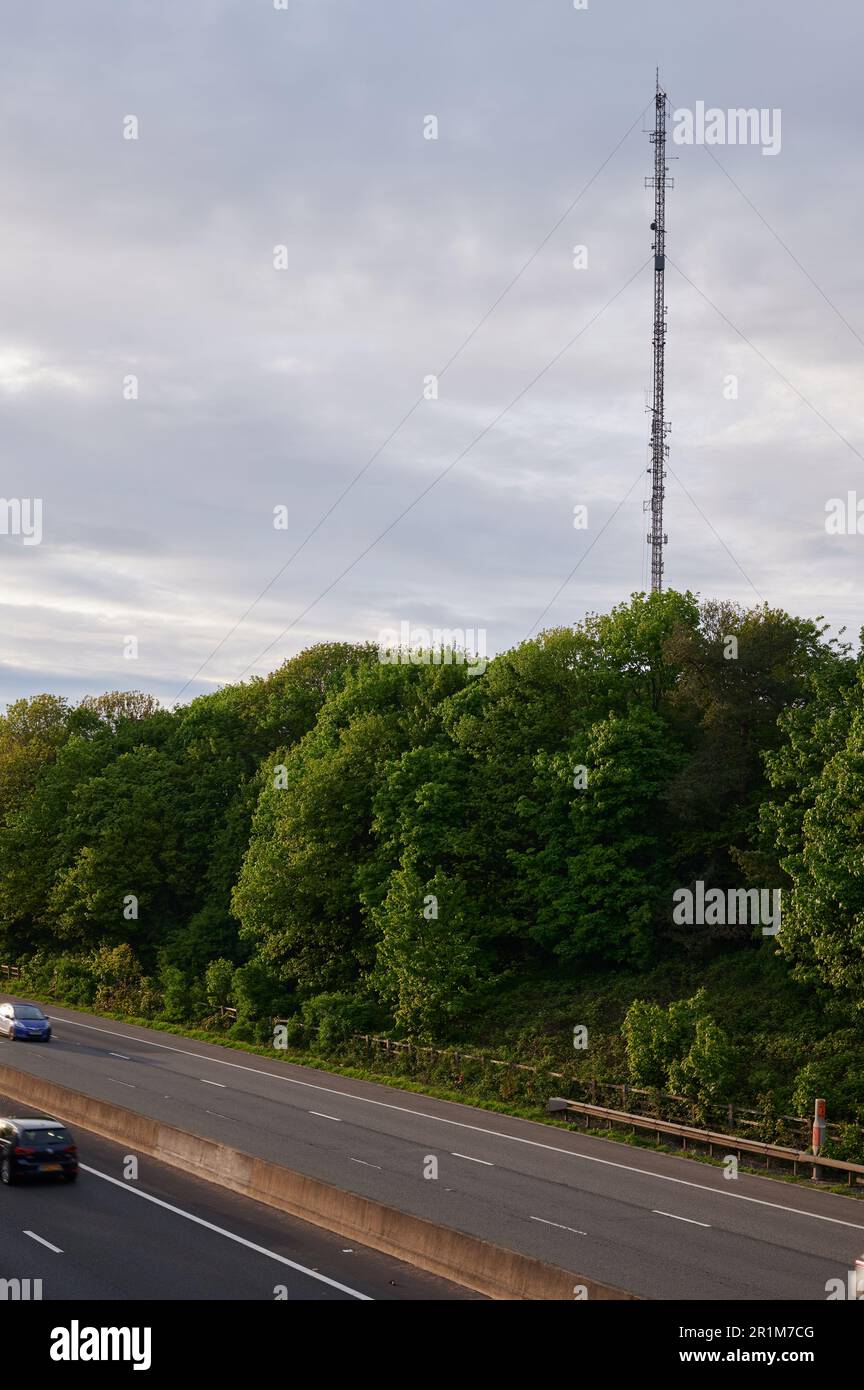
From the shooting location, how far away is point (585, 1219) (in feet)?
77.0

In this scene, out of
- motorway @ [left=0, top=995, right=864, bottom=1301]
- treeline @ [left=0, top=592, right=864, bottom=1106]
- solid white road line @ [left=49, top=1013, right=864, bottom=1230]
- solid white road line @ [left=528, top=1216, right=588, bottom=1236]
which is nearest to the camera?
motorway @ [left=0, top=995, right=864, bottom=1301]

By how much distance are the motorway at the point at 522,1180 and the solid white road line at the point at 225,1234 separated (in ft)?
11.7

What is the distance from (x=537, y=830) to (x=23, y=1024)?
22294 millimetres

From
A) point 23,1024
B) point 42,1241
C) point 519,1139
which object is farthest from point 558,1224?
point 23,1024

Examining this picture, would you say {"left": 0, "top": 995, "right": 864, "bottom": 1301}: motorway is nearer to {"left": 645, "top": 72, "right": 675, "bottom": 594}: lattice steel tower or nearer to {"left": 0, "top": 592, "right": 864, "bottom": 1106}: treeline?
{"left": 0, "top": 592, "right": 864, "bottom": 1106}: treeline

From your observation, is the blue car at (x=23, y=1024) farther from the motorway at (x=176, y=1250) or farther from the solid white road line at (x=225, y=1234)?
the motorway at (x=176, y=1250)

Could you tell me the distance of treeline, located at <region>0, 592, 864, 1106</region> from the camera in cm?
3850

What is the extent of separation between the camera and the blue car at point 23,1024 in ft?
157

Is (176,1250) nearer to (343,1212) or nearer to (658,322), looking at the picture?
(343,1212)

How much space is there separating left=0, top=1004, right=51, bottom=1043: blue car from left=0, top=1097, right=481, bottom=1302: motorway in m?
24.0

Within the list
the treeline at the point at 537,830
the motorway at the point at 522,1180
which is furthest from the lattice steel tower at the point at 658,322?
the motorway at the point at 522,1180

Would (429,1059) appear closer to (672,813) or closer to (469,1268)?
(672,813)

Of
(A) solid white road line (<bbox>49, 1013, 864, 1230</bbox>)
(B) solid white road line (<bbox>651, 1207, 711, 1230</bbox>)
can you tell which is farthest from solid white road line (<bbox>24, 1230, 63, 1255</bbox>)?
(A) solid white road line (<bbox>49, 1013, 864, 1230</bbox>)
